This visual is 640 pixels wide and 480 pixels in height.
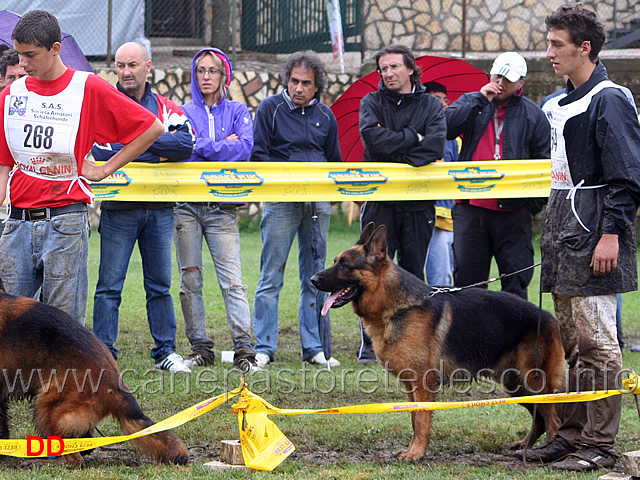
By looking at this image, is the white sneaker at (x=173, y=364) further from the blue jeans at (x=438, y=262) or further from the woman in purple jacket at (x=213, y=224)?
the blue jeans at (x=438, y=262)

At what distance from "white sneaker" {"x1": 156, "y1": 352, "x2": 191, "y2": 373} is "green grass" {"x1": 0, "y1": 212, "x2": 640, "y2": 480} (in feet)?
0.33

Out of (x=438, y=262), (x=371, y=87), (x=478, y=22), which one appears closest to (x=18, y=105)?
(x=371, y=87)

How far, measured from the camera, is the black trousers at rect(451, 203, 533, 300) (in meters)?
6.77

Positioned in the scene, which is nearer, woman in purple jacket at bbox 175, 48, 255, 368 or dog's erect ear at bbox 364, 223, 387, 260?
dog's erect ear at bbox 364, 223, 387, 260

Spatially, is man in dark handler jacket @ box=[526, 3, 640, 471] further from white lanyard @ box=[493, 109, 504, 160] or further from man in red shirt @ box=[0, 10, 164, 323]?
white lanyard @ box=[493, 109, 504, 160]

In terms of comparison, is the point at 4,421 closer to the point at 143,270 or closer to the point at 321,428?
the point at 321,428

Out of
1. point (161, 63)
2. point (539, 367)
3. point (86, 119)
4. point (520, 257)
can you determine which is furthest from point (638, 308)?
point (161, 63)

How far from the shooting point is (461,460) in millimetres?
4691

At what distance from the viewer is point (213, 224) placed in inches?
270

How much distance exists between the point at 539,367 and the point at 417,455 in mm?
902

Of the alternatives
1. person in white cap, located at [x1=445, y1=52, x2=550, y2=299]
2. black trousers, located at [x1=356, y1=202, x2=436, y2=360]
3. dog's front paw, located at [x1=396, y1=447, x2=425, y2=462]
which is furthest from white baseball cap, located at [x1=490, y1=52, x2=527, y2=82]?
dog's front paw, located at [x1=396, y1=447, x2=425, y2=462]

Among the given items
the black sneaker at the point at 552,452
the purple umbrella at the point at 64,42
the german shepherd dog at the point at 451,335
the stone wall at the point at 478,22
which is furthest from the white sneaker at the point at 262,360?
the stone wall at the point at 478,22

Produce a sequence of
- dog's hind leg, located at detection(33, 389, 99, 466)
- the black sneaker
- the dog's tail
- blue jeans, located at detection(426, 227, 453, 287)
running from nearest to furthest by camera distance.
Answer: dog's hind leg, located at detection(33, 389, 99, 466)
the dog's tail
the black sneaker
blue jeans, located at detection(426, 227, 453, 287)

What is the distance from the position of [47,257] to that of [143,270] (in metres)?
1.86
